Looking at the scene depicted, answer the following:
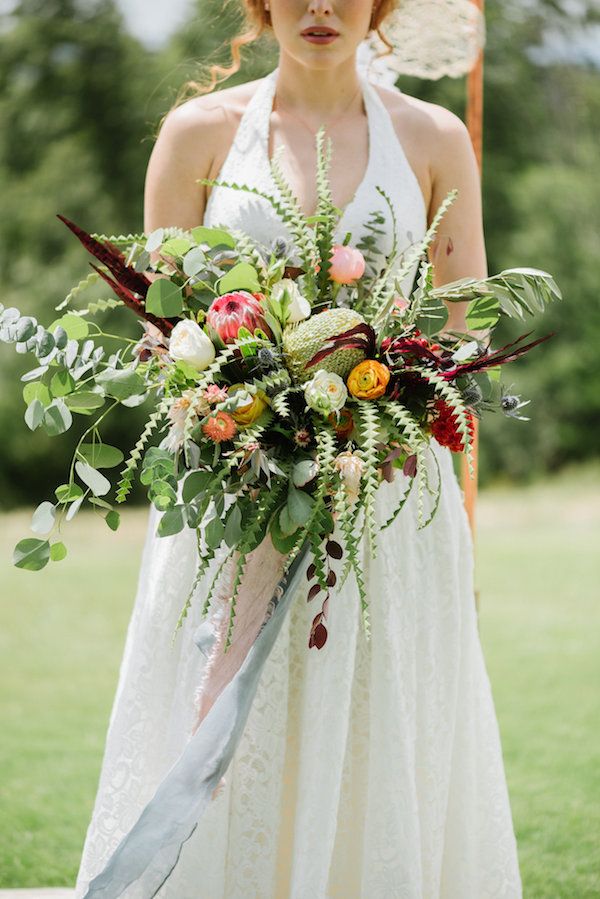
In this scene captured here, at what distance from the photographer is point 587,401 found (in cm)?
1318

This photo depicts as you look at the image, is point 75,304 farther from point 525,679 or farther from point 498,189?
point 525,679

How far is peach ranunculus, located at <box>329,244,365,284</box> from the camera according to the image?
6.21 feet

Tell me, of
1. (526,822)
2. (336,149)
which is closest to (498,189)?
(526,822)

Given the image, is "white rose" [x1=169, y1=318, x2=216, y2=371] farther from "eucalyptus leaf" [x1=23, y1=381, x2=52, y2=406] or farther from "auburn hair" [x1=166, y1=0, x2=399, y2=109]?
"auburn hair" [x1=166, y1=0, x2=399, y2=109]

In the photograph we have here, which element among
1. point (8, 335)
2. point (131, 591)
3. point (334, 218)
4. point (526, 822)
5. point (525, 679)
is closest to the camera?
point (8, 335)

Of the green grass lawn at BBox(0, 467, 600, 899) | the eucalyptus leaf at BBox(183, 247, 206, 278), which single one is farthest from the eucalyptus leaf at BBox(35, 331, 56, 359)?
the green grass lawn at BBox(0, 467, 600, 899)

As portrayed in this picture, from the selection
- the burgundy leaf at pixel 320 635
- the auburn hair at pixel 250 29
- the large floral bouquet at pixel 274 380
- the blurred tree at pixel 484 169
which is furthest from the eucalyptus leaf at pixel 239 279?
the blurred tree at pixel 484 169

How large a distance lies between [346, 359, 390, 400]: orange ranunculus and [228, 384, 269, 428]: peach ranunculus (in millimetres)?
131

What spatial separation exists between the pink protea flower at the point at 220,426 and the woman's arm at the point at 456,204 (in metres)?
0.70

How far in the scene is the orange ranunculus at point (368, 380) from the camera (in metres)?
1.76

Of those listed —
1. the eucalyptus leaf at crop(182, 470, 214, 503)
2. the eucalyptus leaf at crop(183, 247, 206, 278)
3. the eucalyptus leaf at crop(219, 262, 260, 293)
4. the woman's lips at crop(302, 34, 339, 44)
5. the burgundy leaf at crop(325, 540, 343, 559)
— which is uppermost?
the woman's lips at crop(302, 34, 339, 44)

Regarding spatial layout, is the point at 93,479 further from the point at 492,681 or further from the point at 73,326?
the point at 492,681

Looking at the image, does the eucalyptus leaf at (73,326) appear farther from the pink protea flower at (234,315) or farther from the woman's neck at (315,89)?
the woman's neck at (315,89)

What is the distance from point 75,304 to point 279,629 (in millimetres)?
9951
